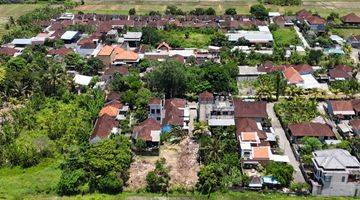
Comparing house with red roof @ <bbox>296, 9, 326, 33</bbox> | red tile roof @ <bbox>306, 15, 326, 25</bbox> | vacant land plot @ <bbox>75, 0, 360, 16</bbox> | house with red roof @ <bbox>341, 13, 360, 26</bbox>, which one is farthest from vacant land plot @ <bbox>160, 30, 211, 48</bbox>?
house with red roof @ <bbox>341, 13, 360, 26</bbox>

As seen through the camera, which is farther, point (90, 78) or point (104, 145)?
point (90, 78)

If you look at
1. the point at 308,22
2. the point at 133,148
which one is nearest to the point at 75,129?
the point at 133,148

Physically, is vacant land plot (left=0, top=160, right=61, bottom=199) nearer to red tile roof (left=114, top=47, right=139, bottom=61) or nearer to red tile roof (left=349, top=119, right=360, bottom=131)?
red tile roof (left=114, top=47, right=139, bottom=61)

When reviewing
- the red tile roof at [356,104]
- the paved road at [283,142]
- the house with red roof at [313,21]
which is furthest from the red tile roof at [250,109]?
the house with red roof at [313,21]

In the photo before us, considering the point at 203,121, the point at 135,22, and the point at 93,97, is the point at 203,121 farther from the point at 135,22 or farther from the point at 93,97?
the point at 135,22

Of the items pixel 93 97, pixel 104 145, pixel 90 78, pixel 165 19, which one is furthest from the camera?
pixel 165 19

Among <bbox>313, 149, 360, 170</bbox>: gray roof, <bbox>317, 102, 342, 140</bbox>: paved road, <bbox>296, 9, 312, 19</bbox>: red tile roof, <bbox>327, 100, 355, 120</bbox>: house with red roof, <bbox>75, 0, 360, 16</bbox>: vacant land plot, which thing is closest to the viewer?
<bbox>313, 149, 360, 170</bbox>: gray roof

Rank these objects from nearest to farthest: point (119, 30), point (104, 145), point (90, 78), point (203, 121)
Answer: point (104, 145) → point (203, 121) → point (90, 78) → point (119, 30)
